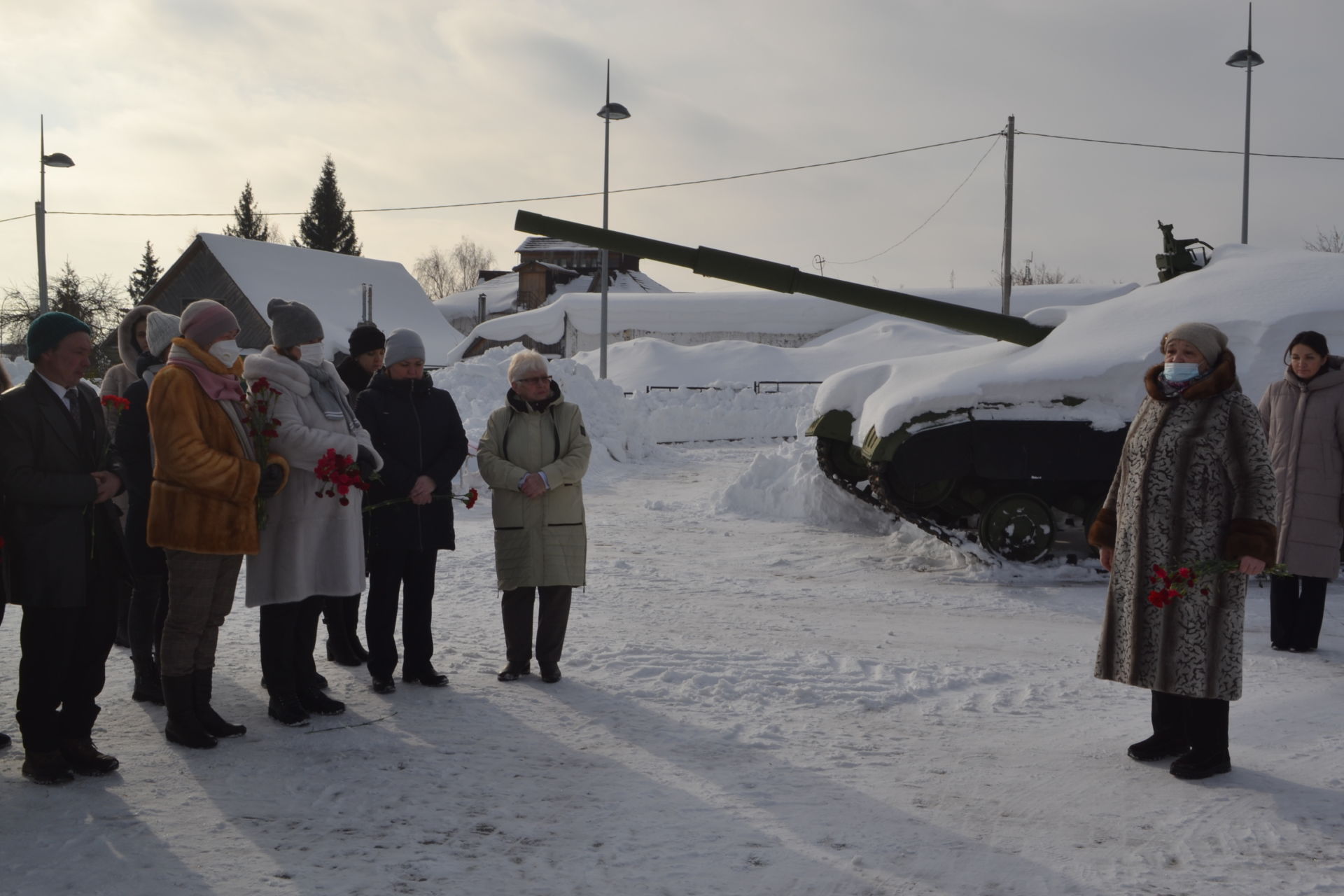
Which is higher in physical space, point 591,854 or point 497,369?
point 497,369

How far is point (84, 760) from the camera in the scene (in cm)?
404

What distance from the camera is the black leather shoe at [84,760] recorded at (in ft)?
13.2

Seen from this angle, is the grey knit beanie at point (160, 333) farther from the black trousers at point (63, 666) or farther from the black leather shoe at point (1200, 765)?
the black leather shoe at point (1200, 765)

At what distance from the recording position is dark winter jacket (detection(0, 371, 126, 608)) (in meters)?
3.88

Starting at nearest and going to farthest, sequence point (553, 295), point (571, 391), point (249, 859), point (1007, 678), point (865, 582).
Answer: point (249, 859) → point (1007, 678) → point (865, 582) → point (571, 391) → point (553, 295)

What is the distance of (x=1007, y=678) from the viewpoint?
551 cm

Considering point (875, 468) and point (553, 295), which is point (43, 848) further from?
point (553, 295)

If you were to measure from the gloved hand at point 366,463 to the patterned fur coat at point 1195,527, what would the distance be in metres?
3.04

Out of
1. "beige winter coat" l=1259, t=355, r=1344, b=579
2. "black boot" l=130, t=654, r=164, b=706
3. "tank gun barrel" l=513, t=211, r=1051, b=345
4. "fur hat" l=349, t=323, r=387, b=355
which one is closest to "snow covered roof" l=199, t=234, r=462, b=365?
"tank gun barrel" l=513, t=211, r=1051, b=345

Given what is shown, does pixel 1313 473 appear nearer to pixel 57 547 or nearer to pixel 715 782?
pixel 715 782

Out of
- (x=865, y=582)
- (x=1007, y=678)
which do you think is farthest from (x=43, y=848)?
(x=865, y=582)

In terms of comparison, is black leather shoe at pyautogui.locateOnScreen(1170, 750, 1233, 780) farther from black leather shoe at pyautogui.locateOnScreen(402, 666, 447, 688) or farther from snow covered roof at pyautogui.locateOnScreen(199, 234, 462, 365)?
snow covered roof at pyautogui.locateOnScreen(199, 234, 462, 365)

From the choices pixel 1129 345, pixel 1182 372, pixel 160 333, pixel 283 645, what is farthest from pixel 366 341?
pixel 1129 345

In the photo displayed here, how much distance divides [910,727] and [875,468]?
3.89 m
